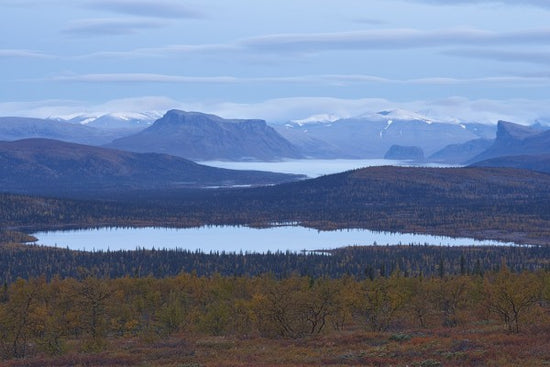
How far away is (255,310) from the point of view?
95.1 meters

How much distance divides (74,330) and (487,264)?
111947 millimetres

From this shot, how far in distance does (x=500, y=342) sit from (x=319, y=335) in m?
20.5

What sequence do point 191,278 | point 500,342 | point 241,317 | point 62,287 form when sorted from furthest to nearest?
point 191,278, point 62,287, point 241,317, point 500,342

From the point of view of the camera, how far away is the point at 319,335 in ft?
293

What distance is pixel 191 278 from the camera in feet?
Answer: 440

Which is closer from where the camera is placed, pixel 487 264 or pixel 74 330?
pixel 74 330

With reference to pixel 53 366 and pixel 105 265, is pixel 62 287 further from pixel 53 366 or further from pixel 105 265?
pixel 105 265

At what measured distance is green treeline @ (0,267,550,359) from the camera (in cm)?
9050

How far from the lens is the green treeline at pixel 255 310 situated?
297ft

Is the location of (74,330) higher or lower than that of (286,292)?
lower

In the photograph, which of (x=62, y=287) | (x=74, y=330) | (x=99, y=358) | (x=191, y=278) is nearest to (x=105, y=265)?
(x=191, y=278)

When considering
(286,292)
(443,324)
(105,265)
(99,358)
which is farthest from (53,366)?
(105,265)

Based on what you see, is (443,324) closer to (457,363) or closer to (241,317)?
(241,317)

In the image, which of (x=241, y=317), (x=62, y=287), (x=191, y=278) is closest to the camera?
(x=241, y=317)
